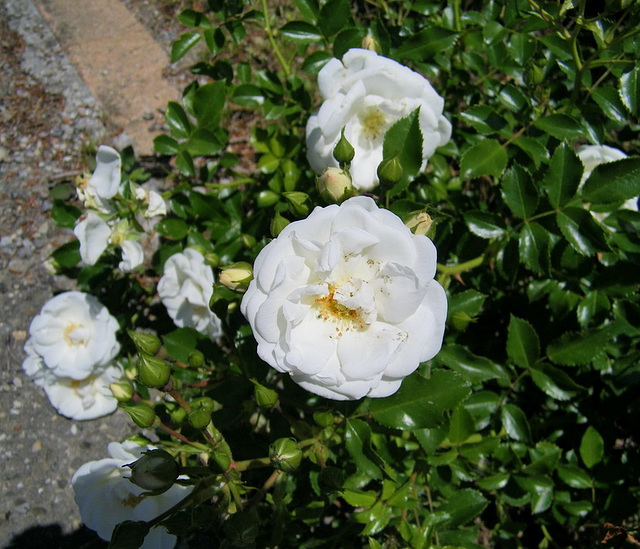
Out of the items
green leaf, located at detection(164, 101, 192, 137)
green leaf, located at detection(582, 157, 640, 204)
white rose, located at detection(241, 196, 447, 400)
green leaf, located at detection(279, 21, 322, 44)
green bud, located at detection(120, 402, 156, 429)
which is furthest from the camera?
green leaf, located at detection(164, 101, 192, 137)

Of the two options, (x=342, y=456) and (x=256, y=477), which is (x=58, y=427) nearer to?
(x=256, y=477)

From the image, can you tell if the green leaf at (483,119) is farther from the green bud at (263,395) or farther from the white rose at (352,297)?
the green bud at (263,395)

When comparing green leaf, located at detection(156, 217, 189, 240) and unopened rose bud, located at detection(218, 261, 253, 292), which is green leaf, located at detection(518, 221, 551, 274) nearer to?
unopened rose bud, located at detection(218, 261, 253, 292)

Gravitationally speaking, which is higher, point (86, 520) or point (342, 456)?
point (86, 520)

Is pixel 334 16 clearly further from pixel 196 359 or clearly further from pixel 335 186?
pixel 196 359

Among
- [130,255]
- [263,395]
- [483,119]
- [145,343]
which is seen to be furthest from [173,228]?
[483,119]

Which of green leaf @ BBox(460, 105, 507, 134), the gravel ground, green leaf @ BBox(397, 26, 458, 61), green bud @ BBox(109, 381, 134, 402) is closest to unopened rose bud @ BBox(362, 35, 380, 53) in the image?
green leaf @ BBox(397, 26, 458, 61)

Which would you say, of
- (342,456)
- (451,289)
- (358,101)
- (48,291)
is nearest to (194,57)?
(48,291)
